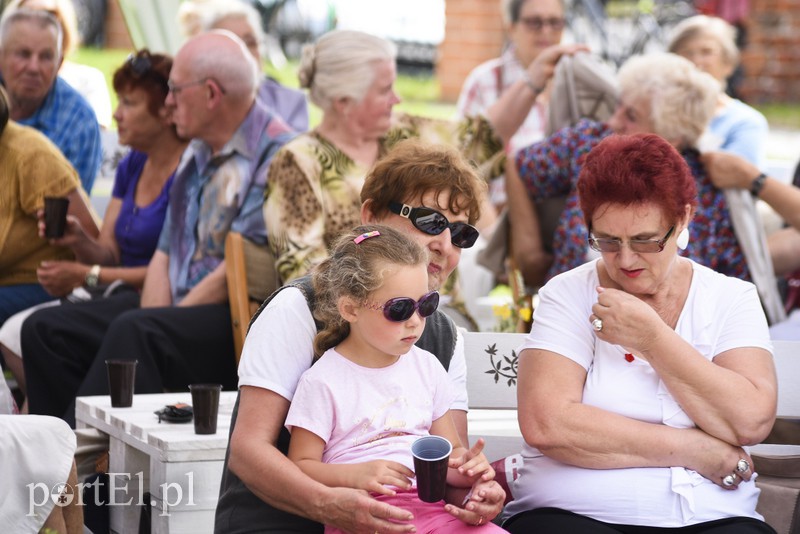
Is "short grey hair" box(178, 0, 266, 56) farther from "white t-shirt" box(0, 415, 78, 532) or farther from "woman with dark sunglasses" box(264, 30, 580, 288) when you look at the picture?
"white t-shirt" box(0, 415, 78, 532)

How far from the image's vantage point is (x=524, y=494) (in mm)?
3248

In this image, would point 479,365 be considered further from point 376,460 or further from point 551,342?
point 376,460

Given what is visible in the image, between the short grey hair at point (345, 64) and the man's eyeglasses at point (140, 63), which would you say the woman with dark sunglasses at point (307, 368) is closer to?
the short grey hair at point (345, 64)

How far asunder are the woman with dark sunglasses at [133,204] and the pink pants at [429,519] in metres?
2.96

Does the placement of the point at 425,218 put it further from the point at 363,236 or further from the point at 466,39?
the point at 466,39

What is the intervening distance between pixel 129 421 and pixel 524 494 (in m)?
1.25

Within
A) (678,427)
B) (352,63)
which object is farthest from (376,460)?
(352,63)

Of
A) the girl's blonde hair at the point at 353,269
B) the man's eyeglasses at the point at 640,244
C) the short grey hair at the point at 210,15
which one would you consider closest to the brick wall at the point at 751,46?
the short grey hair at the point at 210,15

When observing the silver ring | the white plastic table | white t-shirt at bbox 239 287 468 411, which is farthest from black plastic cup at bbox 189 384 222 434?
the silver ring

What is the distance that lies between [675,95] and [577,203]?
2.00 feet

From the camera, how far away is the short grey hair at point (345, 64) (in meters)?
5.05

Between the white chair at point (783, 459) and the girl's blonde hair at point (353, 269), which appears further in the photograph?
the white chair at point (783, 459)

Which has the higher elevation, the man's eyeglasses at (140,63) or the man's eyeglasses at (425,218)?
the man's eyeglasses at (425,218)

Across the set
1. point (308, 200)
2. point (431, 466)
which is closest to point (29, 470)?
point (431, 466)
